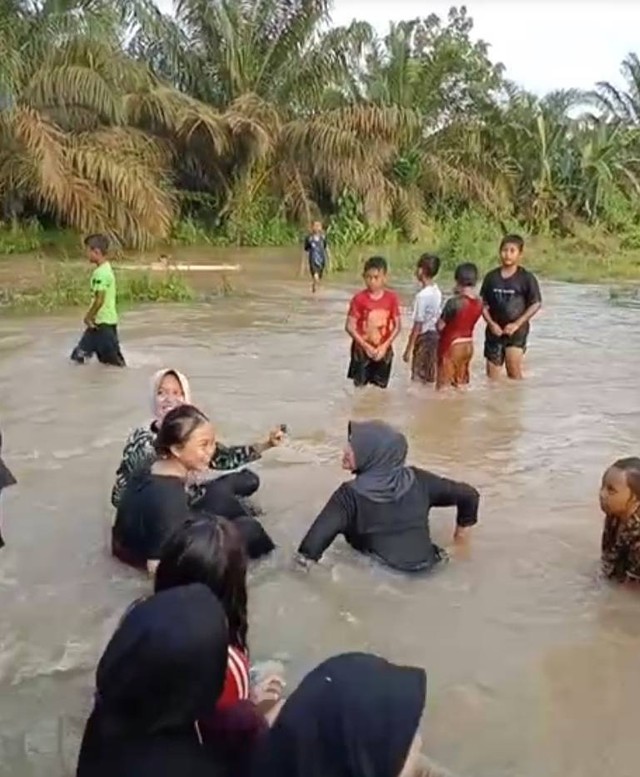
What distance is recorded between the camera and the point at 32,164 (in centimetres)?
2088

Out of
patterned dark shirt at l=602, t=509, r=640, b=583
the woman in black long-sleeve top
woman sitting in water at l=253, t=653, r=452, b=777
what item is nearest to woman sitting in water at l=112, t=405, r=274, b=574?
the woman in black long-sleeve top

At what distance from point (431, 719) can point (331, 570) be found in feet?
4.53

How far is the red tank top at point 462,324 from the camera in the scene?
30.2 ft

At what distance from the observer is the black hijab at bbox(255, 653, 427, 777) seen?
2.16 meters

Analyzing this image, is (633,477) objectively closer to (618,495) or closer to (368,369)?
(618,495)

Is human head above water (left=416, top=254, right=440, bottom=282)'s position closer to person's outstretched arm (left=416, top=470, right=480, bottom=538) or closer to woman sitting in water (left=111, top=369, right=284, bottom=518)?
woman sitting in water (left=111, top=369, right=284, bottom=518)

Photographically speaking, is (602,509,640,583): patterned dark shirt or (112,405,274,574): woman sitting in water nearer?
(112,405,274,574): woman sitting in water

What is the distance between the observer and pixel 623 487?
4.90 meters

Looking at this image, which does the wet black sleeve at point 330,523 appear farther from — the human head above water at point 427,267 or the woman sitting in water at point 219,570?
the human head above water at point 427,267

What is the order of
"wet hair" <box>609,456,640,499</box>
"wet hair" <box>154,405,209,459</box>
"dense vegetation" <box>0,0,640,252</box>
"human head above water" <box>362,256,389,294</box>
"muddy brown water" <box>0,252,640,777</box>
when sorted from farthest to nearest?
1. "dense vegetation" <box>0,0,640,252</box>
2. "human head above water" <box>362,256,389,294</box>
3. "wet hair" <box>609,456,640,499</box>
4. "wet hair" <box>154,405,209,459</box>
5. "muddy brown water" <box>0,252,640,777</box>

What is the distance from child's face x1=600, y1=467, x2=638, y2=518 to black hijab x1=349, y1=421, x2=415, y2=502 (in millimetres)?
880

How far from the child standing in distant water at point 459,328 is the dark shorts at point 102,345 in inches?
127

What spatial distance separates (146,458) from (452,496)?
4.75 ft

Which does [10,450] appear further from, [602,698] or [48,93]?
[48,93]
